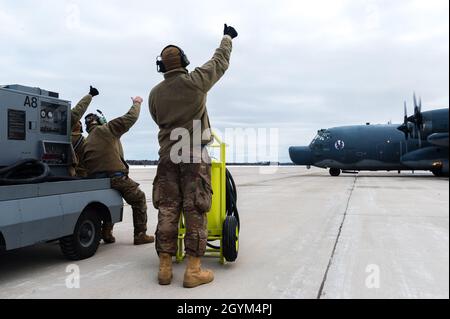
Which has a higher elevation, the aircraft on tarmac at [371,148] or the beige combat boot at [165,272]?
the aircraft on tarmac at [371,148]

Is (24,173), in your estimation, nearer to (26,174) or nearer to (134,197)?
(26,174)

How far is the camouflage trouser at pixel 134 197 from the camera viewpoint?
565cm

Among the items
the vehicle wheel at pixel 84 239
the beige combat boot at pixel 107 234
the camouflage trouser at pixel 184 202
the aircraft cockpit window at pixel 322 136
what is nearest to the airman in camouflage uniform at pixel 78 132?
the beige combat boot at pixel 107 234

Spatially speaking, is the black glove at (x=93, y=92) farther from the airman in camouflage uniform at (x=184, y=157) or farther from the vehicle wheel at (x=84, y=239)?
the airman in camouflage uniform at (x=184, y=157)

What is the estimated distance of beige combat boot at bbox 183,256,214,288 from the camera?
3744 mm

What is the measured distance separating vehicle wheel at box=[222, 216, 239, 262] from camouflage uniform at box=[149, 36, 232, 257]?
1.43 feet

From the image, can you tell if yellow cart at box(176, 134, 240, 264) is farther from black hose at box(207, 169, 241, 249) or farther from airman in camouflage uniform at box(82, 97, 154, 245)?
airman in camouflage uniform at box(82, 97, 154, 245)

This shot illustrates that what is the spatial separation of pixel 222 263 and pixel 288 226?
2.75 m

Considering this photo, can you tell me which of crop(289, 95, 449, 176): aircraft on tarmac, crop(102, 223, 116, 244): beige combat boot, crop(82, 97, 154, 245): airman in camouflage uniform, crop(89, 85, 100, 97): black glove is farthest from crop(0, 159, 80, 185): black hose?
crop(289, 95, 449, 176): aircraft on tarmac

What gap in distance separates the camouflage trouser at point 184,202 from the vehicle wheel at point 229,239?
0.43m

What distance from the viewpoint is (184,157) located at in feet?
13.1

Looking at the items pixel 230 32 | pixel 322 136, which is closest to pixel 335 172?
pixel 322 136

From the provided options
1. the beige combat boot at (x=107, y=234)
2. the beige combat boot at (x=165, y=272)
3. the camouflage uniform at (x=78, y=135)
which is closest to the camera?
the beige combat boot at (x=165, y=272)

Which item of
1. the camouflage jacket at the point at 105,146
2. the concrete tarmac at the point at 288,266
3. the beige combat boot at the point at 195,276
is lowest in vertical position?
the concrete tarmac at the point at 288,266
